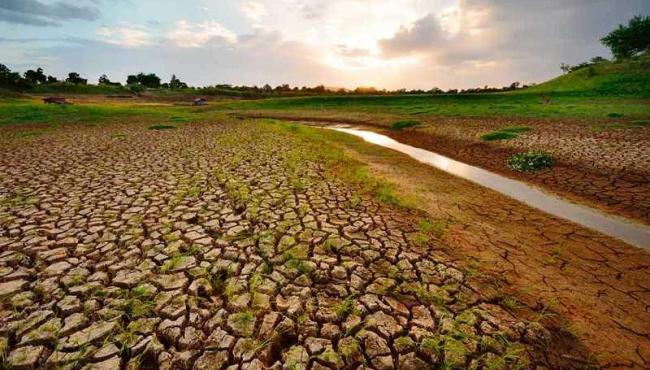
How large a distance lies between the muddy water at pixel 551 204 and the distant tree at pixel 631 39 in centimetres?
6026

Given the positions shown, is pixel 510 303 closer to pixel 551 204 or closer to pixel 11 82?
pixel 551 204

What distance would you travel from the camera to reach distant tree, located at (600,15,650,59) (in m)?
48.9

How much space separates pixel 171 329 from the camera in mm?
2574

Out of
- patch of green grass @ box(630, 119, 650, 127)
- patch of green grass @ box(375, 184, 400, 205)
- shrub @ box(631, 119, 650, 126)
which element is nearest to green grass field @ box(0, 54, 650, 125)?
patch of green grass @ box(630, 119, 650, 127)

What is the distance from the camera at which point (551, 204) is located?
6574 mm

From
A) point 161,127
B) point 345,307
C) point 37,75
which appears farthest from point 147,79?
point 345,307

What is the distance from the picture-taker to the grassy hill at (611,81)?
29188mm

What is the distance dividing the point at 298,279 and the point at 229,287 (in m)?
0.70

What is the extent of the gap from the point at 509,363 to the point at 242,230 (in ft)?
10.8

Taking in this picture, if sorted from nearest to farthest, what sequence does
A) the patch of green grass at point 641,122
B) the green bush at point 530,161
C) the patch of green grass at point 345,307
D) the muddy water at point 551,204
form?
the patch of green grass at point 345,307
the muddy water at point 551,204
the green bush at point 530,161
the patch of green grass at point 641,122

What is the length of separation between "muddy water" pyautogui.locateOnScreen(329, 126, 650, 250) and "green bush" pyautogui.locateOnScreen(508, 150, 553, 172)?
887 millimetres

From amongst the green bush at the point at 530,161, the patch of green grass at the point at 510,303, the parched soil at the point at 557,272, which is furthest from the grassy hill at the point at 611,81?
the patch of green grass at the point at 510,303

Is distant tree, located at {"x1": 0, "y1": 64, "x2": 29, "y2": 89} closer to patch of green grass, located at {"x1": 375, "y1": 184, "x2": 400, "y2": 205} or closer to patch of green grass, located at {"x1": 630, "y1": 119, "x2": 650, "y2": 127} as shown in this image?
patch of green grass, located at {"x1": 375, "y1": 184, "x2": 400, "y2": 205}

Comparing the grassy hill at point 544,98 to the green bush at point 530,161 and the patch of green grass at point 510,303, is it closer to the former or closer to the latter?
the green bush at point 530,161
